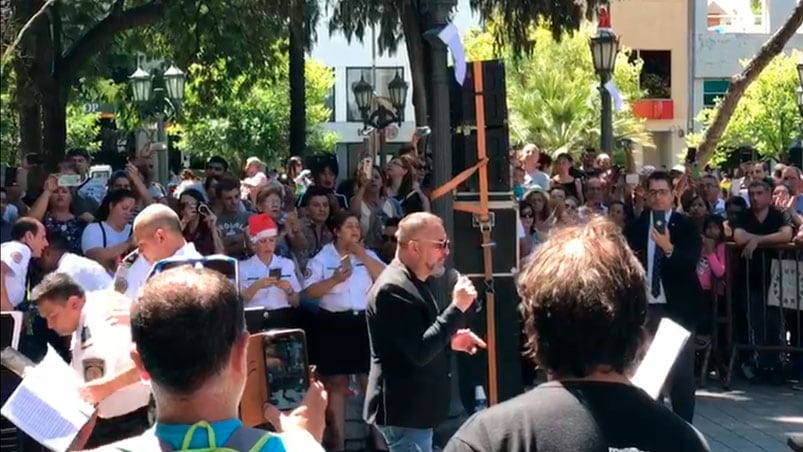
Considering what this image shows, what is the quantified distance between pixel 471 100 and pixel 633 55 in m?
50.2

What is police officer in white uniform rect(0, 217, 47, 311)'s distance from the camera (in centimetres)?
232

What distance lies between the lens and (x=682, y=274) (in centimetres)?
909

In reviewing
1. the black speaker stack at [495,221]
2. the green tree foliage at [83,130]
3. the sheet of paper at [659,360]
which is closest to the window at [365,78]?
the green tree foliage at [83,130]

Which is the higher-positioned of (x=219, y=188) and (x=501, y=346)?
(x=219, y=188)

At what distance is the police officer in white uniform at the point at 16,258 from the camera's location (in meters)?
2.32

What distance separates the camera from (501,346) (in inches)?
366

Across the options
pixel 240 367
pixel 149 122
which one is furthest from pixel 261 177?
pixel 240 367

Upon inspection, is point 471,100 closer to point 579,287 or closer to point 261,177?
point 261,177

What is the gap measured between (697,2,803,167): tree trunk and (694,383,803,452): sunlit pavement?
6.86 m

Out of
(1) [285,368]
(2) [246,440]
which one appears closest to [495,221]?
(1) [285,368]

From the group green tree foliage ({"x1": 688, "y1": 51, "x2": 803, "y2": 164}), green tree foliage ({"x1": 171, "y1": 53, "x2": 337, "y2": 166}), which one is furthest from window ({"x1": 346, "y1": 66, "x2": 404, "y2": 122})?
green tree foliage ({"x1": 688, "y1": 51, "x2": 803, "y2": 164})

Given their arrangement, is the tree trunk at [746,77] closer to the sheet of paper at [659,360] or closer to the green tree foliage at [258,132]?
the sheet of paper at [659,360]

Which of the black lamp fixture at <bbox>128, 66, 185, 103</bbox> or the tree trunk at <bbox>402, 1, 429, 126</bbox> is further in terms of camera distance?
the black lamp fixture at <bbox>128, 66, 185, 103</bbox>

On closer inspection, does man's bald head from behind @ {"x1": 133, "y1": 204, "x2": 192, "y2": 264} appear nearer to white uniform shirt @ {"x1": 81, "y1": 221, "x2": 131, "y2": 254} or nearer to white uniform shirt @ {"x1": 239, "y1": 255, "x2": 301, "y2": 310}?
white uniform shirt @ {"x1": 81, "y1": 221, "x2": 131, "y2": 254}
